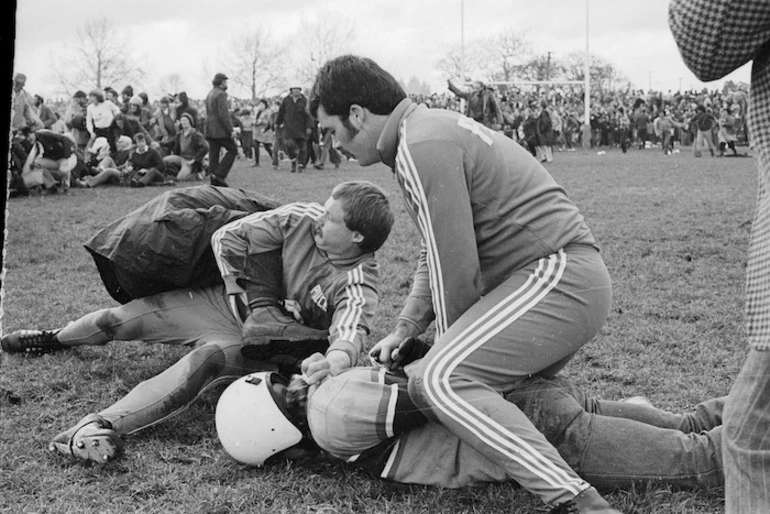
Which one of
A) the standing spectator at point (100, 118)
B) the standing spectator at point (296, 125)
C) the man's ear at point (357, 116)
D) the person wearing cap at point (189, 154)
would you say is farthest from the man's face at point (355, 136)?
the standing spectator at point (296, 125)

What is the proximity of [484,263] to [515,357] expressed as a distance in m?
0.37

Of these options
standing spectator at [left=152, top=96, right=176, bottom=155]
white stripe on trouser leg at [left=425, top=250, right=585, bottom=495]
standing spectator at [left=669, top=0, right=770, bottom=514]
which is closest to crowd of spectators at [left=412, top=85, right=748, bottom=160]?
standing spectator at [left=152, top=96, right=176, bottom=155]

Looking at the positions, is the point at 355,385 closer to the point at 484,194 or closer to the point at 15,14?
the point at 484,194

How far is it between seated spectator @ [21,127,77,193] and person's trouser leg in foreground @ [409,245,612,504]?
36.4ft

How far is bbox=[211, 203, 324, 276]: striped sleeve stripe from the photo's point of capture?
12.3 ft

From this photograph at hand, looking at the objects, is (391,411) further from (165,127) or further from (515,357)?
(165,127)

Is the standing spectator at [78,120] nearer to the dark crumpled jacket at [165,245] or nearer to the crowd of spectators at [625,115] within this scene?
the crowd of spectators at [625,115]

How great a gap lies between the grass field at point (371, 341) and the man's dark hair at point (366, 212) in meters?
0.95

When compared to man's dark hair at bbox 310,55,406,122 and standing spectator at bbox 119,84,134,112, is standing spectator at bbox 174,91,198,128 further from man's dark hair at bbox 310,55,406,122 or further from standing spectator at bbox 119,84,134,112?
man's dark hair at bbox 310,55,406,122

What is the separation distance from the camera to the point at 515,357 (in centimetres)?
274

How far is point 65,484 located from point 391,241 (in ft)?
17.7

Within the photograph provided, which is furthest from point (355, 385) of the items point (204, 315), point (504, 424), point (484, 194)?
point (204, 315)

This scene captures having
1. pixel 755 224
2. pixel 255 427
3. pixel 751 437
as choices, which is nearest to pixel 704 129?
pixel 255 427

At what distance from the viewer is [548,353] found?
279 centimetres
